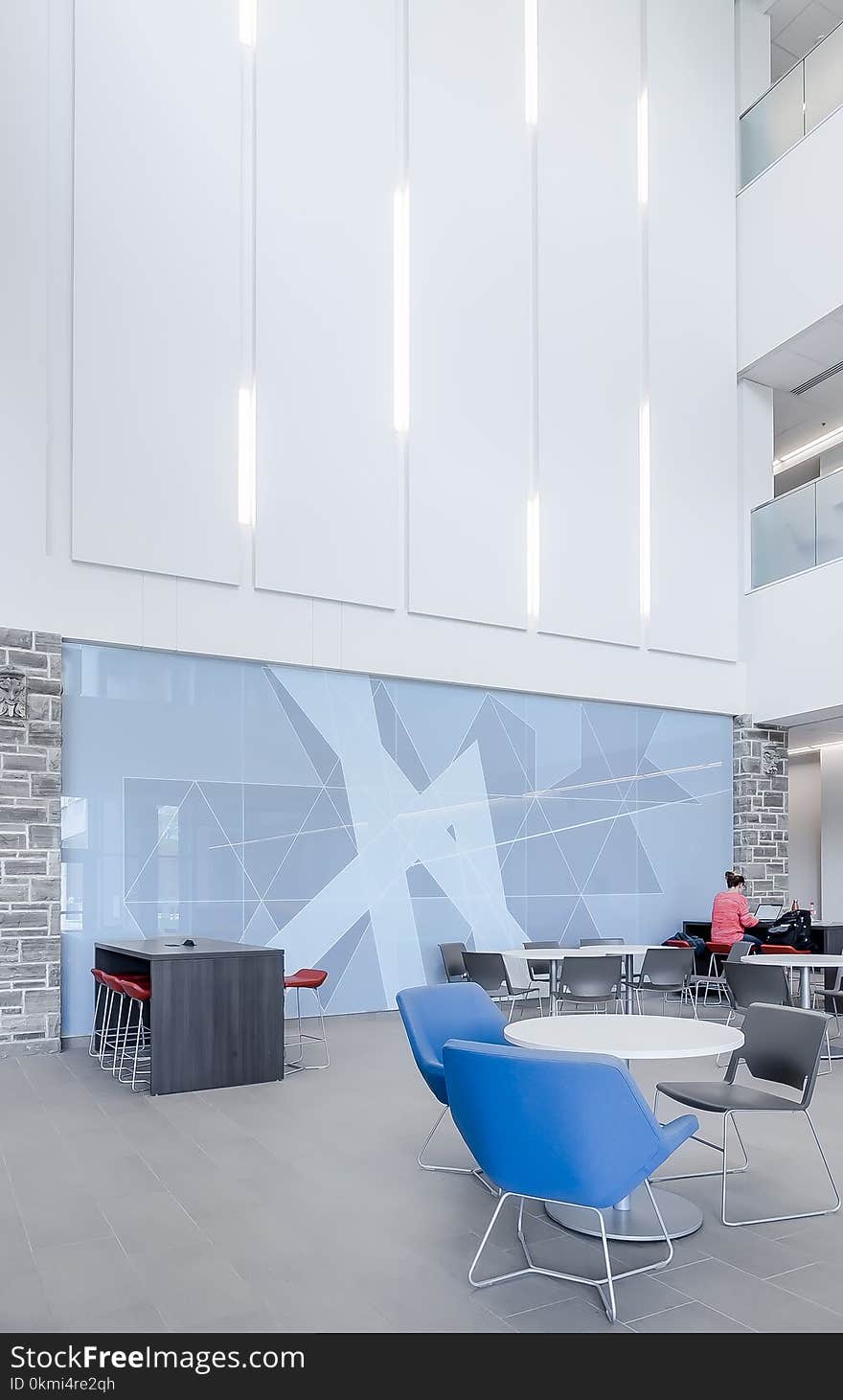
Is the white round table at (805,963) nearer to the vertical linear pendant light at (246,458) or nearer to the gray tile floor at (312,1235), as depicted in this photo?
the gray tile floor at (312,1235)

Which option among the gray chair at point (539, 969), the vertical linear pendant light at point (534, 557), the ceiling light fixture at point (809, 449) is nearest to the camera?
the gray chair at point (539, 969)

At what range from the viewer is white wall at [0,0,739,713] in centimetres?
777

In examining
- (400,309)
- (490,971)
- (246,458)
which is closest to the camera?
(490,971)

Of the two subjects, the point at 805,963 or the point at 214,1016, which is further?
the point at 805,963

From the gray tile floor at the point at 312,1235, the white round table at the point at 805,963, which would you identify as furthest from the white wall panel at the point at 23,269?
the white round table at the point at 805,963

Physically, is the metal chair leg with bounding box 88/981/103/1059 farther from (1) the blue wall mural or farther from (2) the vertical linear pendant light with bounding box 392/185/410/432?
(2) the vertical linear pendant light with bounding box 392/185/410/432

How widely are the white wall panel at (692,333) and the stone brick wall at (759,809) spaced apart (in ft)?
3.25

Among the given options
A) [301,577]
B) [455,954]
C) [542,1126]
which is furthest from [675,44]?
[542,1126]

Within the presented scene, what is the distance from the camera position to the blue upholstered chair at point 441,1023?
4.52 meters

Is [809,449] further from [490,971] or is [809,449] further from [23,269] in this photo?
[23,269]

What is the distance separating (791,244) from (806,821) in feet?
26.4

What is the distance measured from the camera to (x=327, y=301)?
901 cm

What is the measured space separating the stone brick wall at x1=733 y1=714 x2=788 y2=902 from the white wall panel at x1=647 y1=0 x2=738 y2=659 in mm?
989

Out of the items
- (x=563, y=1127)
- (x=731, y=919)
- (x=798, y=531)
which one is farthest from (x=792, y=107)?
(x=563, y=1127)
